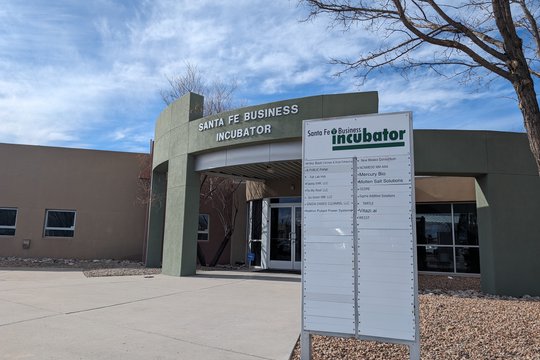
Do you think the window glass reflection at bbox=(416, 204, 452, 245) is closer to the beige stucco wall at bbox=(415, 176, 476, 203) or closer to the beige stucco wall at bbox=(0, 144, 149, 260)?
the beige stucco wall at bbox=(415, 176, 476, 203)

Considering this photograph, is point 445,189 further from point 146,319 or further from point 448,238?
point 146,319

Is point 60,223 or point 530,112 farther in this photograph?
point 60,223

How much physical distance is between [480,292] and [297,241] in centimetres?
700

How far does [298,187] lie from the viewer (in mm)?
16359

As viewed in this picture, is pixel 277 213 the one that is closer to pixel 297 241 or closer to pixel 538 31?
pixel 297 241

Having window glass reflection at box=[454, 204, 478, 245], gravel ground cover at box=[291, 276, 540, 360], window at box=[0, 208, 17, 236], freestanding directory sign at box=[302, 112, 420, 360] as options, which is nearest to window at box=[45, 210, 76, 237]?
window at box=[0, 208, 17, 236]

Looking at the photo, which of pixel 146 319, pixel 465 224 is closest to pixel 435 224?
pixel 465 224

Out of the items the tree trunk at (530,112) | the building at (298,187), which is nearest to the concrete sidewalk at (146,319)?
the building at (298,187)

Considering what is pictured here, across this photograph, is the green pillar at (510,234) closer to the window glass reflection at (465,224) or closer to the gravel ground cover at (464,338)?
the gravel ground cover at (464,338)

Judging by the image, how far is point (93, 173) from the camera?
20281 millimetres

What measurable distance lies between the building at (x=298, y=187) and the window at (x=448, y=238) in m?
0.03

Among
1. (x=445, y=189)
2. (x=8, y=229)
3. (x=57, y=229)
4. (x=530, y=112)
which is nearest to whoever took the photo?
(x=530, y=112)

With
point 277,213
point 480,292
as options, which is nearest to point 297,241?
point 277,213

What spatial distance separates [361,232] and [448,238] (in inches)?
486
